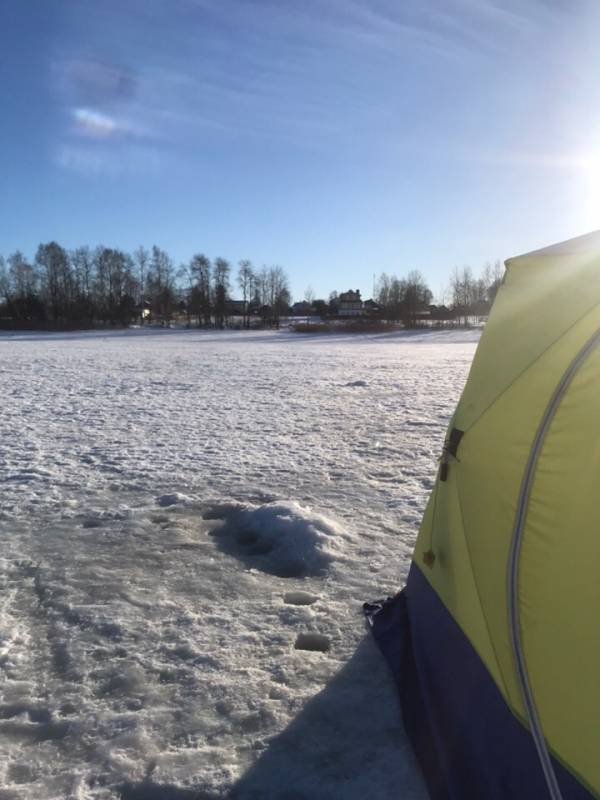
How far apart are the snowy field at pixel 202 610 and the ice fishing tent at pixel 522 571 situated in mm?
283

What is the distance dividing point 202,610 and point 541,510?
7.07 ft

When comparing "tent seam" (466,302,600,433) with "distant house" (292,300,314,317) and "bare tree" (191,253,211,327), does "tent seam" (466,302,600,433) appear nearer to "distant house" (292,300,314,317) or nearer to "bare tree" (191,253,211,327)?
"bare tree" (191,253,211,327)

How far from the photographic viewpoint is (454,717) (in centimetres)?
227

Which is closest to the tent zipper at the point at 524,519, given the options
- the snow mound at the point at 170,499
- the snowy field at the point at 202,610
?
the snowy field at the point at 202,610

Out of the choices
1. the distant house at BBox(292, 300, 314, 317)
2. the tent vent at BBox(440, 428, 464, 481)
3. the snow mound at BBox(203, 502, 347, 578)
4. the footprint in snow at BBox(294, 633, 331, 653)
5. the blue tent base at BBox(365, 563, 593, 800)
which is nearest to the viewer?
the blue tent base at BBox(365, 563, 593, 800)

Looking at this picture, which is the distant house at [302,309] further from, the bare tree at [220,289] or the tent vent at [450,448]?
the tent vent at [450,448]

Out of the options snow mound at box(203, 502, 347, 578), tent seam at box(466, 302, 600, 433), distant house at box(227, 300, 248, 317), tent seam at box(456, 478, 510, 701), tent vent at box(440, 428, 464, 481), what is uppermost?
distant house at box(227, 300, 248, 317)

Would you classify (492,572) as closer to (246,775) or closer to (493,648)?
(493,648)

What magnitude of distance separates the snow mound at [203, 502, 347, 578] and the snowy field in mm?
16

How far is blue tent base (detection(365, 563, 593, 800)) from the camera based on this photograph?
1848 millimetres

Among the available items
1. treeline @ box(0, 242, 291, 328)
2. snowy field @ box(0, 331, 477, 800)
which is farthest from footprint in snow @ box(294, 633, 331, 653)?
treeline @ box(0, 242, 291, 328)

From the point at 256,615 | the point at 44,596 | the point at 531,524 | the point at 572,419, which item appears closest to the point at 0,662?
the point at 44,596

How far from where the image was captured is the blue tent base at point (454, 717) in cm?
185

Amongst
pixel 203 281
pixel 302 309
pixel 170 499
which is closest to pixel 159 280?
pixel 203 281
